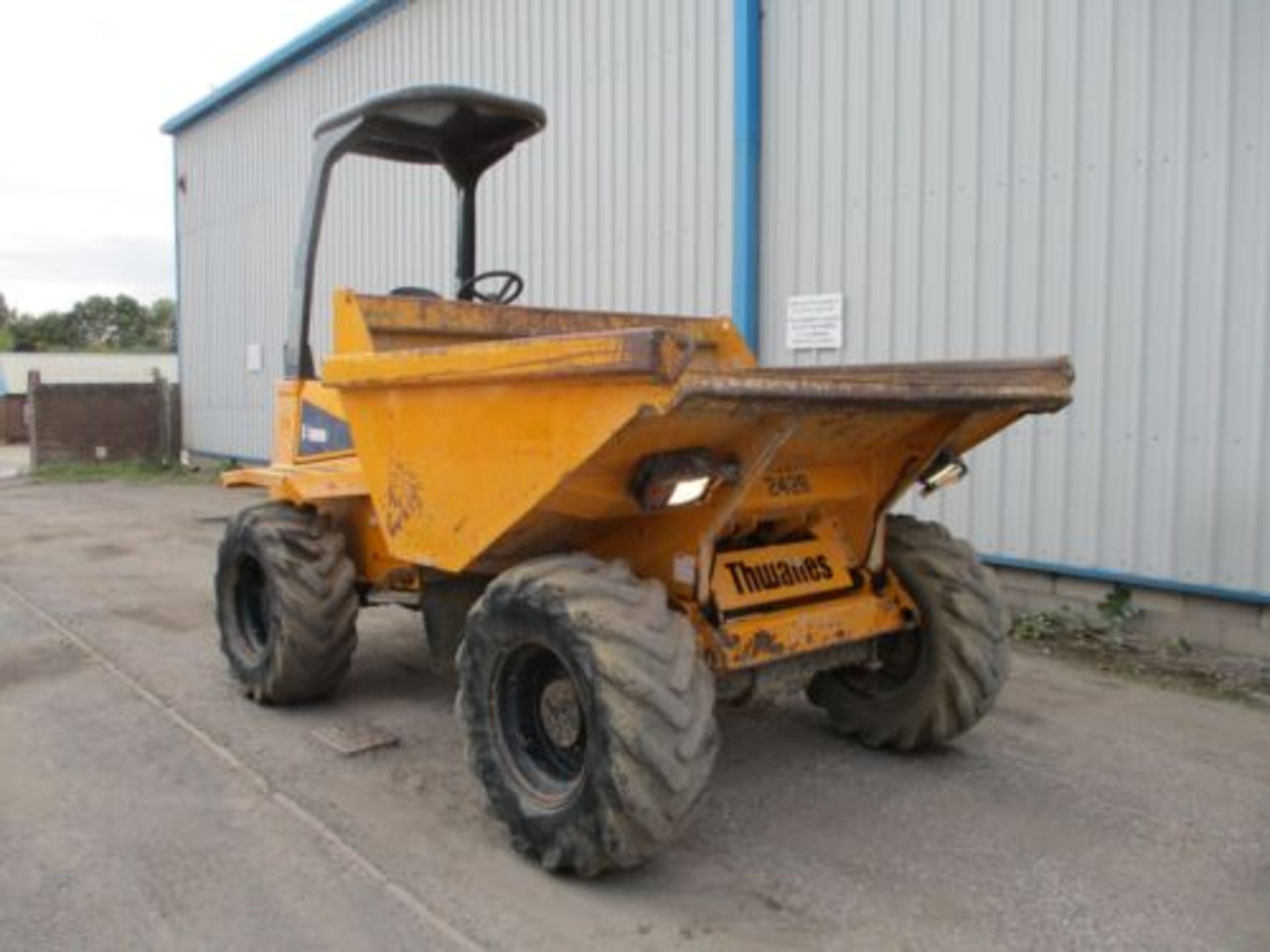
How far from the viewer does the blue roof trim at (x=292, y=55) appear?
13398mm

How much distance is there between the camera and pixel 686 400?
9.81 ft

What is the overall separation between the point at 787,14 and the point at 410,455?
5.48m

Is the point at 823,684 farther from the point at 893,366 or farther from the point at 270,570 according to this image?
the point at 270,570

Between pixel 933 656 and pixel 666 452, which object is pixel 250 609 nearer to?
pixel 666 452

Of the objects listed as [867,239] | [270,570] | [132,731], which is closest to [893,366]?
Result: [270,570]

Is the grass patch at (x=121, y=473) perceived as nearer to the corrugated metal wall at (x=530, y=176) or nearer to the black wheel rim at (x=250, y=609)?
the corrugated metal wall at (x=530, y=176)

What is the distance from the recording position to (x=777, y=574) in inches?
161

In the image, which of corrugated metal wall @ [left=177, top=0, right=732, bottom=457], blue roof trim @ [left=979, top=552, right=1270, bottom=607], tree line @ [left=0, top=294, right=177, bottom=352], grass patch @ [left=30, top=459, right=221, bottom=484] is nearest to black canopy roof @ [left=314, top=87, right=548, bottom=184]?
corrugated metal wall @ [left=177, top=0, right=732, bottom=457]

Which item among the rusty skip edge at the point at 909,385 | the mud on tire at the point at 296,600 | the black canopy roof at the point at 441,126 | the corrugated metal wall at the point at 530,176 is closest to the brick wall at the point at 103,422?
the corrugated metal wall at the point at 530,176

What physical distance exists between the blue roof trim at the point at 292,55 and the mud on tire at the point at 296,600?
9403 millimetres

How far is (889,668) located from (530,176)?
7.45 meters

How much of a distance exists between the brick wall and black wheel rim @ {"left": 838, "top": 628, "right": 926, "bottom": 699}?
56.7 ft

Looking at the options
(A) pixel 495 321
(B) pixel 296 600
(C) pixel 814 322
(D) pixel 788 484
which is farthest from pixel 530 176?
(D) pixel 788 484

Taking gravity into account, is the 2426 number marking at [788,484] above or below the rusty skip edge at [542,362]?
below
